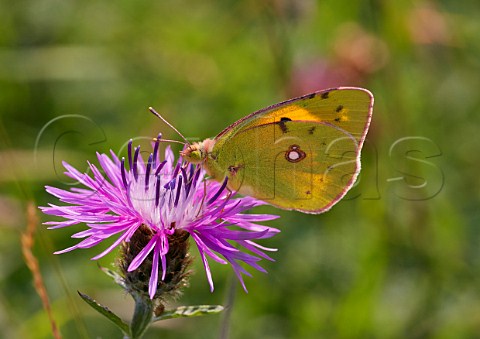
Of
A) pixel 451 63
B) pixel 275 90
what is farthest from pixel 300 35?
pixel 451 63

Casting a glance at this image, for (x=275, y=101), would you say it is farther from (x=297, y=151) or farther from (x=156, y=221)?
(x=156, y=221)

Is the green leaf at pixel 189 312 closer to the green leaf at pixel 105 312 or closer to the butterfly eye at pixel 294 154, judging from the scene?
the green leaf at pixel 105 312

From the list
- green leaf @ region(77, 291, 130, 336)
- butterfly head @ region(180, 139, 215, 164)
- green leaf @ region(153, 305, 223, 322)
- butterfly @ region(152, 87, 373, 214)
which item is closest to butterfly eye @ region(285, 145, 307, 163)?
butterfly @ region(152, 87, 373, 214)

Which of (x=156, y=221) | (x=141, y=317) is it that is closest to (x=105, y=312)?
(x=141, y=317)

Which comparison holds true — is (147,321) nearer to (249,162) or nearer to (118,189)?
(118,189)

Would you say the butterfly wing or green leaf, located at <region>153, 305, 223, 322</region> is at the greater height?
the butterfly wing

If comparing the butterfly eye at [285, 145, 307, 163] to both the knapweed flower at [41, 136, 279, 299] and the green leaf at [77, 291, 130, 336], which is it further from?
the green leaf at [77, 291, 130, 336]

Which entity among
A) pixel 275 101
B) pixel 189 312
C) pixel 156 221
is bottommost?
pixel 189 312
